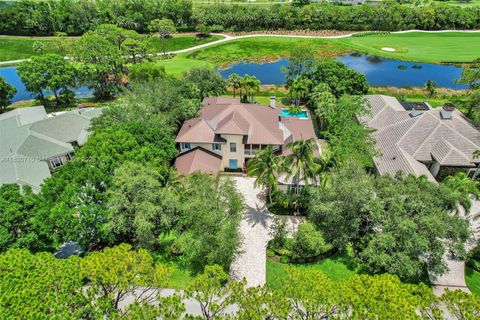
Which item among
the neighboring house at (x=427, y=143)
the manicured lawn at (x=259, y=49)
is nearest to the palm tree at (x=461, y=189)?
the neighboring house at (x=427, y=143)

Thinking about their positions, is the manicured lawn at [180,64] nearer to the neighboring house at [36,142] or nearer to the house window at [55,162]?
the neighboring house at [36,142]

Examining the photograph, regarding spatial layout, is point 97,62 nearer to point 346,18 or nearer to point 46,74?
point 46,74

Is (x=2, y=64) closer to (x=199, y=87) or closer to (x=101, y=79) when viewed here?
(x=101, y=79)

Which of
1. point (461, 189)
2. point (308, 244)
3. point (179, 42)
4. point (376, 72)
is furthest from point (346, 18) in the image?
point (308, 244)

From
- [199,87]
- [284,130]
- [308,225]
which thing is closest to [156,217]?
[308,225]

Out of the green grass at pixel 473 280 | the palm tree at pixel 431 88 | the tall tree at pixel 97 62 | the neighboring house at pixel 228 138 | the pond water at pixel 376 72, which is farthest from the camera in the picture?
the pond water at pixel 376 72
